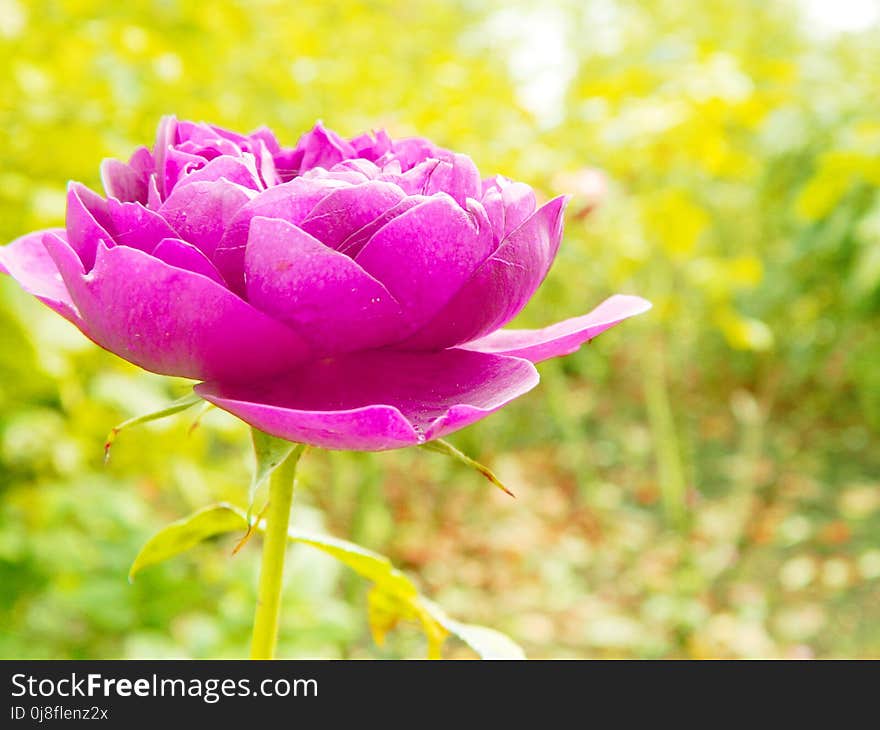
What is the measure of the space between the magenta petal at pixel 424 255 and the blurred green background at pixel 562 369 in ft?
1.76

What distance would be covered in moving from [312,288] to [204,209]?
46 mm

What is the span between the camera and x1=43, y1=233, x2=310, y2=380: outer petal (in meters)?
0.28

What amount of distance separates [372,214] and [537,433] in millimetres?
2977

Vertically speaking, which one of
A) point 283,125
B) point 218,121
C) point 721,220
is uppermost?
point 721,220

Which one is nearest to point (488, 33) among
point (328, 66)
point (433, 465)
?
point (328, 66)

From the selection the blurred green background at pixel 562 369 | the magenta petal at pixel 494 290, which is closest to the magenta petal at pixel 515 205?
the magenta petal at pixel 494 290

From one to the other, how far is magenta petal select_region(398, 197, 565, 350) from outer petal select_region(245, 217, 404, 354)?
1cm

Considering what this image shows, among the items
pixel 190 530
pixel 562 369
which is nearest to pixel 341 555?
pixel 190 530

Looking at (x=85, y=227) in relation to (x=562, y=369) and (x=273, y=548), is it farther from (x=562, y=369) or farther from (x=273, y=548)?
(x=562, y=369)

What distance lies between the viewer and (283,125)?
1.99 m

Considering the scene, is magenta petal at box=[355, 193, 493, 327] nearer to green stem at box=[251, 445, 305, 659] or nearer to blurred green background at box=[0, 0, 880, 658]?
green stem at box=[251, 445, 305, 659]

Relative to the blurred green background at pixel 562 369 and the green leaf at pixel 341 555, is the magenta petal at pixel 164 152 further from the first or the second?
the blurred green background at pixel 562 369

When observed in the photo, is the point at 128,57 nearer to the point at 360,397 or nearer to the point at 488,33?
the point at 360,397

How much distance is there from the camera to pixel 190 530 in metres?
0.40
